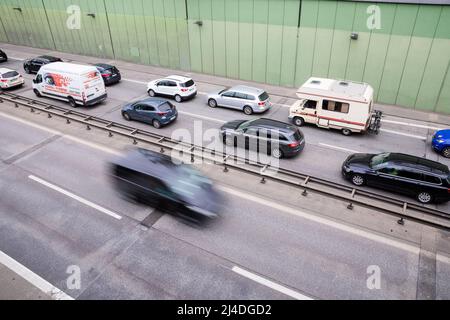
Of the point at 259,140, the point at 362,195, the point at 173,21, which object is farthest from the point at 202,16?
the point at 362,195

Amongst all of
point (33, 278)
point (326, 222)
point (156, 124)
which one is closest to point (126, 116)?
point (156, 124)

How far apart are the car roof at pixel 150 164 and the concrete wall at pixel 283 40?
15.6m

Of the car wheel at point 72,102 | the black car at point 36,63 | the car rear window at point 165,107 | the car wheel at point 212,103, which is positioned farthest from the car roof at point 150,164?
the black car at point 36,63

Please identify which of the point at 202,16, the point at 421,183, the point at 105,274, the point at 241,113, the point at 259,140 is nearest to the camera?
the point at 105,274

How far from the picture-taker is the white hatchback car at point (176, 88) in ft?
74.0

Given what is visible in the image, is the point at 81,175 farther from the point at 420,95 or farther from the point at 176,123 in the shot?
the point at 420,95

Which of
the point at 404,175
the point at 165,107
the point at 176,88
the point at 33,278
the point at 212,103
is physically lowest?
the point at 33,278

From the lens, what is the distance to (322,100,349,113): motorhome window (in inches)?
696

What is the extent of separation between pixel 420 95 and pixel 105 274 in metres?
21.1

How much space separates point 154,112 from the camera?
61.3 feet

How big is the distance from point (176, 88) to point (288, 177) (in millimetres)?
11708

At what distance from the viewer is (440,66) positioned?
1984 centimetres

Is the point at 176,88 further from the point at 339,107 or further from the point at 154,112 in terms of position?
the point at 339,107

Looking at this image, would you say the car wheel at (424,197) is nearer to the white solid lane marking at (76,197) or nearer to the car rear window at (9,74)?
the white solid lane marking at (76,197)
